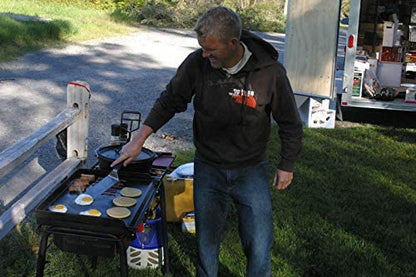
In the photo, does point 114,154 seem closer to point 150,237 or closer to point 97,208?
point 97,208

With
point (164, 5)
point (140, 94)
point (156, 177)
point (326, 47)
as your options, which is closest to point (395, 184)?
point (326, 47)

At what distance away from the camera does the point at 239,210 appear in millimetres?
3166

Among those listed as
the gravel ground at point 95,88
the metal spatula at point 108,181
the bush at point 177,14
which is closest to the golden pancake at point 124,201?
the metal spatula at point 108,181

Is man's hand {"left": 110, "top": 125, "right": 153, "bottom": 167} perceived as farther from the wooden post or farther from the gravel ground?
the gravel ground

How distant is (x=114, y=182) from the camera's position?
327 centimetres

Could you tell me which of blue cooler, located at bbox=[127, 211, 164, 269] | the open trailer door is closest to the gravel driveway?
the open trailer door

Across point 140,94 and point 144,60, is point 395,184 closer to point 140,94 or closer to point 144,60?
point 140,94

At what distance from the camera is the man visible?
2.95 metres

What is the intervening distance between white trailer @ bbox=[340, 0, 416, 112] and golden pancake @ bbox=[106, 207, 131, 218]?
578 cm

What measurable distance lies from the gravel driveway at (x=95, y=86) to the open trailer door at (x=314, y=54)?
1865 mm

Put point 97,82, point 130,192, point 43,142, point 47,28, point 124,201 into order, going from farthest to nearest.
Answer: point 47,28
point 97,82
point 43,142
point 130,192
point 124,201

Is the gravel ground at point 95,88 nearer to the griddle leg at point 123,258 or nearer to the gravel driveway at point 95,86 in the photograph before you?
the gravel driveway at point 95,86

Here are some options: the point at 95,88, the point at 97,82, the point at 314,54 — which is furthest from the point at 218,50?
the point at 97,82

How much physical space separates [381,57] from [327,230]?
18.1ft
